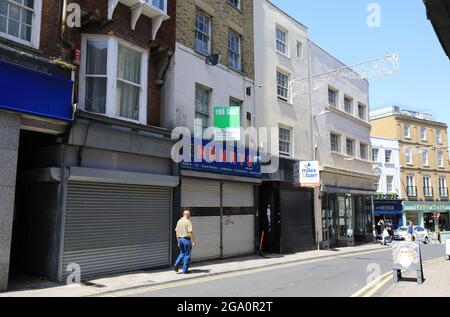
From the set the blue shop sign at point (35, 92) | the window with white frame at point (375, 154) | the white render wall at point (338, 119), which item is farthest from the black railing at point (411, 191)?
the blue shop sign at point (35, 92)

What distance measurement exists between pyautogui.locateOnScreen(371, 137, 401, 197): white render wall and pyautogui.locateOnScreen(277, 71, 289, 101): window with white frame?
23675 millimetres

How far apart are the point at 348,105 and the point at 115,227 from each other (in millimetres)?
21684

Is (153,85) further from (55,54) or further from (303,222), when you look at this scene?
(303,222)

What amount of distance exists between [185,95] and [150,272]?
6397mm

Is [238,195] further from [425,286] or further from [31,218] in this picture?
[425,286]

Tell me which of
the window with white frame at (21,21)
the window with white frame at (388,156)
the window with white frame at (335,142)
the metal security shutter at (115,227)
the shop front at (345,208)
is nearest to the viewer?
the window with white frame at (21,21)

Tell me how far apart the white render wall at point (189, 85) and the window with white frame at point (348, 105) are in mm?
13189

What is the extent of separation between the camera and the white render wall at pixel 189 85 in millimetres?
14898

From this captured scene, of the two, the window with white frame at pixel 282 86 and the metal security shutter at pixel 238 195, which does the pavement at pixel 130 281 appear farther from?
the window with white frame at pixel 282 86

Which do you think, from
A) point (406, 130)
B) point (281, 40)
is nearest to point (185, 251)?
point (281, 40)

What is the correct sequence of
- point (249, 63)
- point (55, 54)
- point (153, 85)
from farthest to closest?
point (249, 63), point (153, 85), point (55, 54)

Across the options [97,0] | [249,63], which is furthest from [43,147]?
[249,63]

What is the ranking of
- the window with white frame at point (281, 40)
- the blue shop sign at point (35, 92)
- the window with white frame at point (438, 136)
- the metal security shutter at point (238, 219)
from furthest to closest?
the window with white frame at point (438, 136), the window with white frame at point (281, 40), the metal security shutter at point (238, 219), the blue shop sign at point (35, 92)

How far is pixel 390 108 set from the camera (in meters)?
47.1
